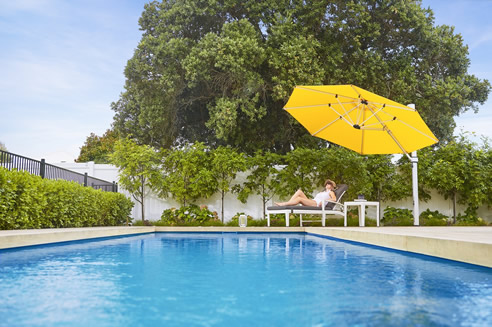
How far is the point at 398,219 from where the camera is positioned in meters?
11.4

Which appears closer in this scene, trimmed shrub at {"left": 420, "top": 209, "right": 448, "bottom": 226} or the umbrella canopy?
the umbrella canopy

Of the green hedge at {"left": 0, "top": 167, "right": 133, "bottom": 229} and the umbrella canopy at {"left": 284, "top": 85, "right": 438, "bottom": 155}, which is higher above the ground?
the umbrella canopy at {"left": 284, "top": 85, "right": 438, "bottom": 155}

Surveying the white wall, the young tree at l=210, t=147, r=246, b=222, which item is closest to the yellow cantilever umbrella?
the young tree at l=210, t=147, r=246, b=222

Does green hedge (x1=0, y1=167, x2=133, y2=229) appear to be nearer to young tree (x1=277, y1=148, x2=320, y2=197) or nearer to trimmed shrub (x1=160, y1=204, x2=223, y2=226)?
trimmed shrub (x1=160, y1=204, x2=223, y2=226)

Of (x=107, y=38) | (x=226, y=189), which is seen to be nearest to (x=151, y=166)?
(x=226, y=189)

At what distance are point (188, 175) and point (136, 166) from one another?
1.55 meters

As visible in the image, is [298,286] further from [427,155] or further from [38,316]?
[427,155]

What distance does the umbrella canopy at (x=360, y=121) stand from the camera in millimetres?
8055

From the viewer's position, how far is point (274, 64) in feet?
39.4

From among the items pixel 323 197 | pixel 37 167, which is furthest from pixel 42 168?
pixel 323 197

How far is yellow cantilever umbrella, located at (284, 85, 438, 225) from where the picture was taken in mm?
8062

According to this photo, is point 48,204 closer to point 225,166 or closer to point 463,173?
point 225,166

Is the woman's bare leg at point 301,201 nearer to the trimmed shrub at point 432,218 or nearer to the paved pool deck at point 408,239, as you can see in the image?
the paved pool deck at point 408,239

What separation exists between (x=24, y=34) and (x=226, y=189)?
375 inches
